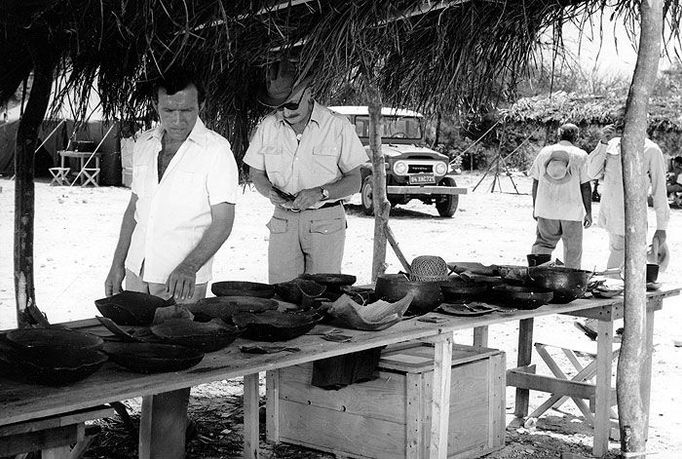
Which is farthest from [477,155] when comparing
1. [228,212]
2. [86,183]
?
[228,212]

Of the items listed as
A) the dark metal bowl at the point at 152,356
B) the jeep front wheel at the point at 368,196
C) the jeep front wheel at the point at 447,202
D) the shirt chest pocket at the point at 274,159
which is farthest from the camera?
the jeep front wheel at the point at 447,202

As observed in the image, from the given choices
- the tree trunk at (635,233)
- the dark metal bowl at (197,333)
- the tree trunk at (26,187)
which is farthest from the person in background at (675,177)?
the dark metal bowl at (197,333)

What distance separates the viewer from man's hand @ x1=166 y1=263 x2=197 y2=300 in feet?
11.1

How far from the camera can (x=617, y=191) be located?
23.0 feet

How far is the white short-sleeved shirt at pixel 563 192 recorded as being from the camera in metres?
7.86

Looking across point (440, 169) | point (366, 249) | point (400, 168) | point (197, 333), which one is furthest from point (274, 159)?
point (440, 169)

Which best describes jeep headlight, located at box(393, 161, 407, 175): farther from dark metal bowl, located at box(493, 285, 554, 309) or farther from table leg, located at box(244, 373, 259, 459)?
table leg, located at box(244, 373, 259, 459)

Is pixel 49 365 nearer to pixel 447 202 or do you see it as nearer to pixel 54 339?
pixel 54 339

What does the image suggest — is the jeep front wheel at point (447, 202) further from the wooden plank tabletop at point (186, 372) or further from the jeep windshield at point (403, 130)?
the wooden plank tabletop at point (186, 372)

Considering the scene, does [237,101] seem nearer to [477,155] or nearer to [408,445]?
[408,445]

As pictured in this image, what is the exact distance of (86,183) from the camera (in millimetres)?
19422

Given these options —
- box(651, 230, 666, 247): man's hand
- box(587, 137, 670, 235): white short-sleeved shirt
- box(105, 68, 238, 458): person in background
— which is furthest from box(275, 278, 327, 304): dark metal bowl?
box(587, 137, 670, 235): white short-sleeved shirt

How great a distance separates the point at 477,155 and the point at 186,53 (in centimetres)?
2207

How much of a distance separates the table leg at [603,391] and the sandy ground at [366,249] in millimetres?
232
